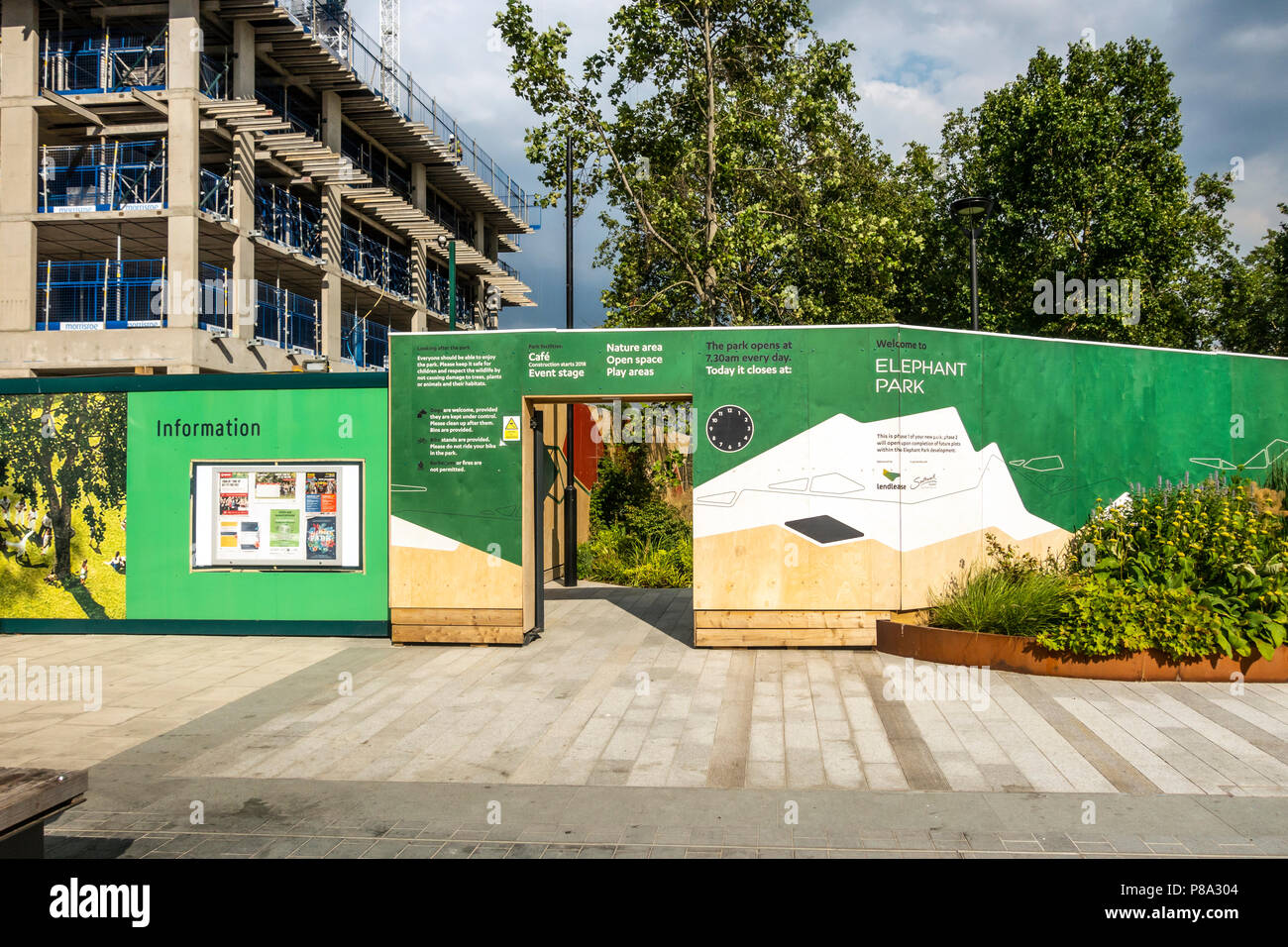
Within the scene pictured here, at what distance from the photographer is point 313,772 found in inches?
253

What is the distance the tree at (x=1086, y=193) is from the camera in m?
26.5

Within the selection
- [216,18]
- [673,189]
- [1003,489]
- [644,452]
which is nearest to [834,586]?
[1003,489]

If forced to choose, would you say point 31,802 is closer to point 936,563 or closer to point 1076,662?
point 1076,662

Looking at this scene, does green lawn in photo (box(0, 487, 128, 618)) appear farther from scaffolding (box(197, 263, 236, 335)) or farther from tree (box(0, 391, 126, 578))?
scaffolding (box(197, 263, 236, 335))

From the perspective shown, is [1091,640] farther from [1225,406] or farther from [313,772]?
[313,772]

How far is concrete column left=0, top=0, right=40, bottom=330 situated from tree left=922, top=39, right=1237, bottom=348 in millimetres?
29380

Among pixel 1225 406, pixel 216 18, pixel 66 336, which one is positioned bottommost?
pixel 1225 406

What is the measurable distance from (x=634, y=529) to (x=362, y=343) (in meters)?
24.5

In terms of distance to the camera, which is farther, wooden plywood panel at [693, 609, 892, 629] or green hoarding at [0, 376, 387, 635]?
green hoarding at [0, 376, 387, 635]

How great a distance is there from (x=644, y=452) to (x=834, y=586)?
310 inches

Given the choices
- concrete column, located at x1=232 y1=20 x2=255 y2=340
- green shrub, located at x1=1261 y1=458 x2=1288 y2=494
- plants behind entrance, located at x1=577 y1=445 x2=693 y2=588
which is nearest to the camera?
green shrub, located at x1=1261 y1=458 x2=1288 y2=494

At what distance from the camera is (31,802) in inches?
148

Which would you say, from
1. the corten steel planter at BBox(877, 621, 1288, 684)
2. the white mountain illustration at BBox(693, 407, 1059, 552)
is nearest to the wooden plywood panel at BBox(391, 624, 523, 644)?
the white mountain illustration at BBox(693, 407, 1059, 552)
